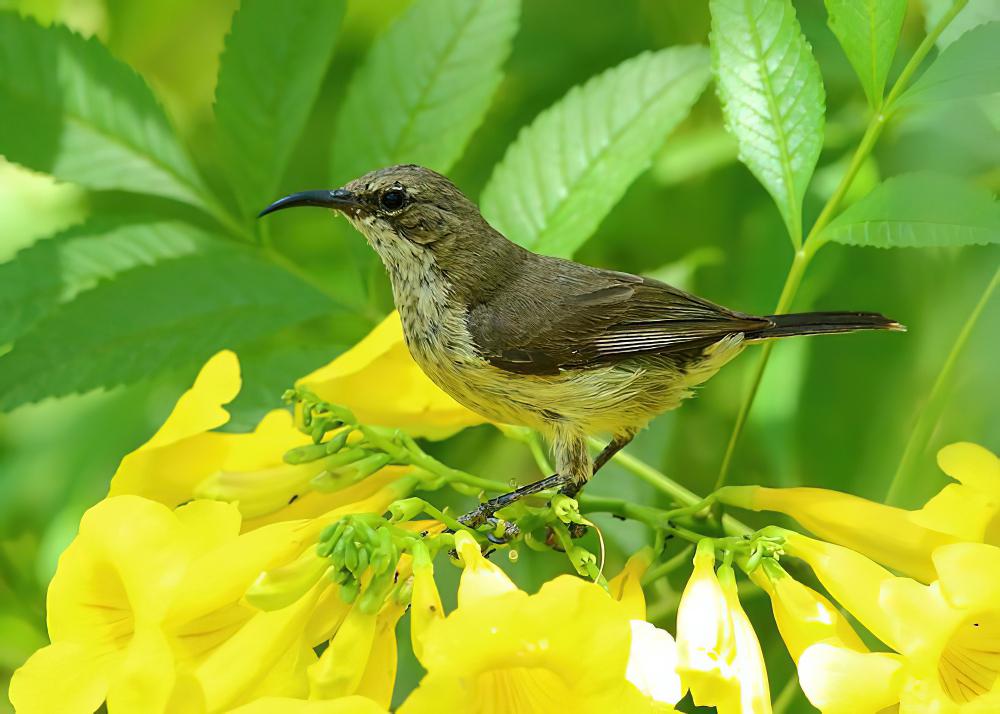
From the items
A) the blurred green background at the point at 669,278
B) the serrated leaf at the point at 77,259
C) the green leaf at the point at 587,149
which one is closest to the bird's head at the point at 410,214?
the green leaf at the point at 587,149

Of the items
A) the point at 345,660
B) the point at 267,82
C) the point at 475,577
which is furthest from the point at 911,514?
the point at 267,82

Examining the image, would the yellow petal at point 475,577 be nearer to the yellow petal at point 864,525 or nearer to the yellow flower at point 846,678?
the yellow flower at point 846,678

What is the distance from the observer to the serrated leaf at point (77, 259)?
2592 mm

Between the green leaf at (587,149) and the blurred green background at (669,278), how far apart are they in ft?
1.51

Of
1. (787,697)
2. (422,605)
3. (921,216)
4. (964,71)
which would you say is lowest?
(787,697)

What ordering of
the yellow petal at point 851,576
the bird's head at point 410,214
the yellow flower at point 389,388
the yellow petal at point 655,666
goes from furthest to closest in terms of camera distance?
the bird's head at point 410,214
the yellow flower at point 389,388
the yellow petal at point 851,576
the yellow petal at point 655,666

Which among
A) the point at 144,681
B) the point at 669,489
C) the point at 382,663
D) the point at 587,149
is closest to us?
the point at 144,681

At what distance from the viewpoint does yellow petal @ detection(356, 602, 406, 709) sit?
6.75ft

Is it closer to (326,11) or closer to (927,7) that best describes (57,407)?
(326,11)

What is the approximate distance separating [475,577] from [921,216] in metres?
1.13

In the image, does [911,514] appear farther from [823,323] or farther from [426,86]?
[426,86]

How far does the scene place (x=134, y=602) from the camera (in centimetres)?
183

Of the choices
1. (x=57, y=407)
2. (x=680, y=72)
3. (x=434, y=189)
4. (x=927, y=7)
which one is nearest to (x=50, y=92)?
(x=434, y=189)

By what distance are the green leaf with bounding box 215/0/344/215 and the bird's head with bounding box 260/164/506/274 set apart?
293mm
